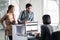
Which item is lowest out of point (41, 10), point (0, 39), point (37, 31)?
point (0, 39)

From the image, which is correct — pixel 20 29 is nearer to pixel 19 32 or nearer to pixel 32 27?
pixel 19 32

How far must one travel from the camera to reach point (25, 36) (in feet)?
13.0

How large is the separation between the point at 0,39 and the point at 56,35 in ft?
12.0

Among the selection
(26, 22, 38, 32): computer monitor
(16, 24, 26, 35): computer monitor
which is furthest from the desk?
(26, 22, 38, 32): computer monitor

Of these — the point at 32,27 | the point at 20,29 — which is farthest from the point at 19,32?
the point at 32,27

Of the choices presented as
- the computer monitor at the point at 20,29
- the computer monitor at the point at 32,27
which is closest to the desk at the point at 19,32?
the computer monitor at the point at 20,29

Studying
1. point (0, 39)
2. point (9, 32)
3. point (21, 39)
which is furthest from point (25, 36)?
point (0, 39)

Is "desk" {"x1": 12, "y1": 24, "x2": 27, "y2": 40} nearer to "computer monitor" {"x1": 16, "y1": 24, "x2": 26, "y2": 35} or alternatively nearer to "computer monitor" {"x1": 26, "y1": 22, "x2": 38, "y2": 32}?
"computer monitor" {"x1": 16, "y1": 24, "x2": 26, "y2": 35}

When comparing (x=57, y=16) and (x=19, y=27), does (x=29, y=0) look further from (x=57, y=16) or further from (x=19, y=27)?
(x=19, y=27)

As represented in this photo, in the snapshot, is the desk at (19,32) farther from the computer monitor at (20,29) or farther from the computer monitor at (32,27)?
the computer monitor at (32,27)

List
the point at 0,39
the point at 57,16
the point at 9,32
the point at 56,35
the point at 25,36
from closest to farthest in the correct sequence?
the point at 56,35, the point at 25,36, the point at 9,32, the point at 0,39, the point at 57,16

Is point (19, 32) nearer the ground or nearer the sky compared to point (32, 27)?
nearer the ground

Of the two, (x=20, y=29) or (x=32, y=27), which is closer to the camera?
(x=32, y=27)

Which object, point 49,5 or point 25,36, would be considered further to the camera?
point 49,5
